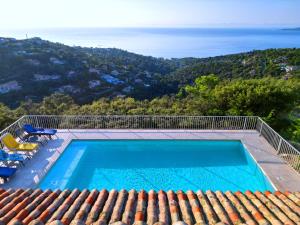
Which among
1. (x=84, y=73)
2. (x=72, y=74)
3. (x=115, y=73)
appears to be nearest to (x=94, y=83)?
(x=84, y=73)

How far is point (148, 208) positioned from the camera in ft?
13.7

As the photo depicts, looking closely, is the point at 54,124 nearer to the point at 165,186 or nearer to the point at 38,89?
the point at 165,186

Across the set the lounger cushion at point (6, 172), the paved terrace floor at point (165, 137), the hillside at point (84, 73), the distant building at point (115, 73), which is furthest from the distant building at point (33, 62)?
the lounger cushion at point (6, 172)

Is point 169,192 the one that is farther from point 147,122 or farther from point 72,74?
point 72,74

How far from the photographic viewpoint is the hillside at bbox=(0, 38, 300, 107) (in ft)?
118

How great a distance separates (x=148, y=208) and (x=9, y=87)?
119ft

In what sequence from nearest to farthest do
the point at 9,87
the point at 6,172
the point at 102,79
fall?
the point at 6,172 → the point at 9,87 → the point at 102,79

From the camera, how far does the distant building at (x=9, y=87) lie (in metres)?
34.3

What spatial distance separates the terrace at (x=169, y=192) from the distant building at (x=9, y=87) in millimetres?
25947

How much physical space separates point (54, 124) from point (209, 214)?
989cm

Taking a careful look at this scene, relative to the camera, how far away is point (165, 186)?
8742 mm

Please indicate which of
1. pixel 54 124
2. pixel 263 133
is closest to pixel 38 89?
pixel 54 124

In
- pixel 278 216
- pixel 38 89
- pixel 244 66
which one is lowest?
pixel 38 89

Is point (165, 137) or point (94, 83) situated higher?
point (165, 137)
